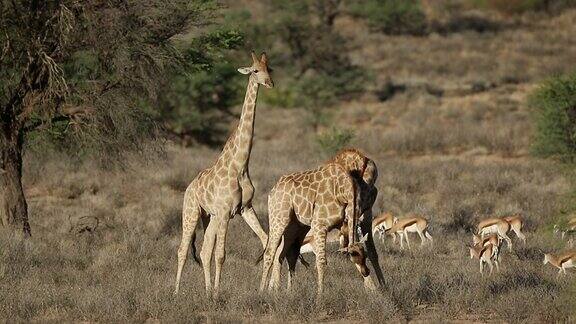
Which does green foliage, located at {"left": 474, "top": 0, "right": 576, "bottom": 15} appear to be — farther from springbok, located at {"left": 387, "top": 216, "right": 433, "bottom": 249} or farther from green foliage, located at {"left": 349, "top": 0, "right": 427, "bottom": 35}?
springbok, located at {"left": 387, "top": 216, "right": 433, "bottom": 249}

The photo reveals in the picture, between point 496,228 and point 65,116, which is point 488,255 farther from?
point 65,116

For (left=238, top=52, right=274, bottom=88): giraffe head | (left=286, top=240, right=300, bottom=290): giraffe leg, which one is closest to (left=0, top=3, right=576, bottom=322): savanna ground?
(left=286, top=240, right=300, bottom=290): giraffe leg

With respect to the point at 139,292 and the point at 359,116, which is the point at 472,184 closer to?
the point at 139,292

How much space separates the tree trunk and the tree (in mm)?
16

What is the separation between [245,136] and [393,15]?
44772 millimetres

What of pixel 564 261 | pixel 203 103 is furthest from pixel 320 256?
pixel 203 103

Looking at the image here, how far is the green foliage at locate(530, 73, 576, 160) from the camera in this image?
2433cm

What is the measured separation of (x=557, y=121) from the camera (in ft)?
80.4

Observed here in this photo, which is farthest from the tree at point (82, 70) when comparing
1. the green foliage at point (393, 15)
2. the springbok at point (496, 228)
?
the green foliage at point (393, 15)

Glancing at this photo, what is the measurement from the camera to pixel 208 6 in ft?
54.8

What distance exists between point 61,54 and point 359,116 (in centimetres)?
2314

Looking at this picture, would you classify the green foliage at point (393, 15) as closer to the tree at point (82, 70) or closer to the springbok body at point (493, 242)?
the tree at point (82, 70)

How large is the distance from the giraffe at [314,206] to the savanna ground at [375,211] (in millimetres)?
512

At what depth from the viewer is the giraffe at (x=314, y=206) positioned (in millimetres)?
11031
